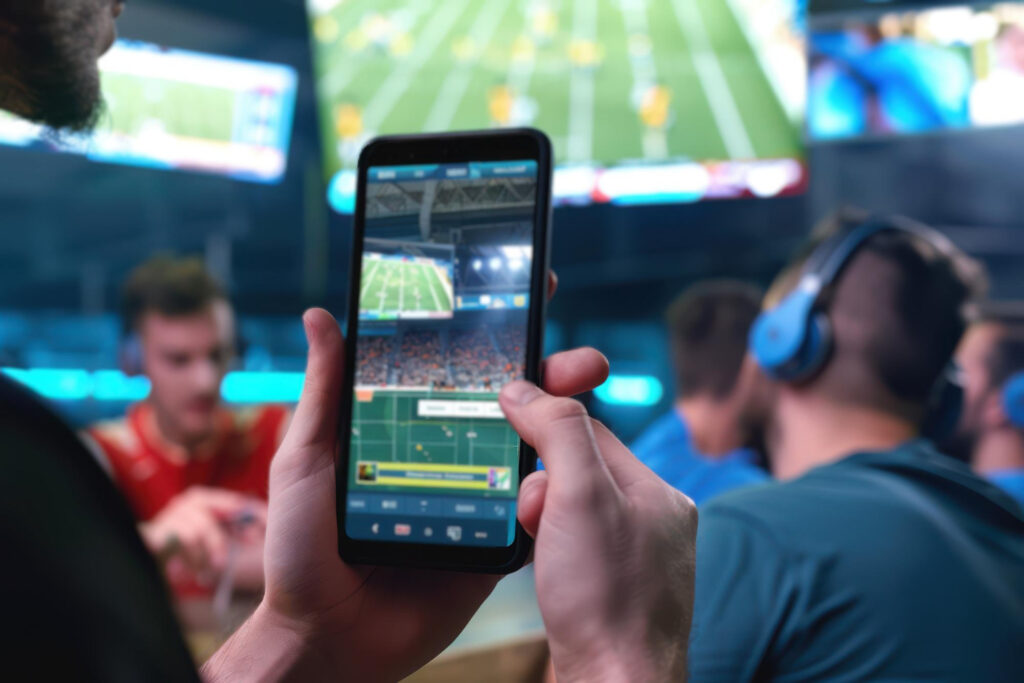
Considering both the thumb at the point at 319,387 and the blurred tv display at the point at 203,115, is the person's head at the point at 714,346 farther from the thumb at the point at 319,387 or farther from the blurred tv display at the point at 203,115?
the blurred tv display at the point at 203,115

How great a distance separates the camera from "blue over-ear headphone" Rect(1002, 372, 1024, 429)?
1.71 m

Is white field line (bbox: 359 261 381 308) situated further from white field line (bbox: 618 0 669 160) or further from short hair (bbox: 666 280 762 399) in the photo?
white field line (bbox: 618 0 669 160)

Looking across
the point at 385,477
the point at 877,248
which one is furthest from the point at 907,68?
the point at 385,477

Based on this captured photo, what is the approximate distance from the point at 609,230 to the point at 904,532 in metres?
2.66

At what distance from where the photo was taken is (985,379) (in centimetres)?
183

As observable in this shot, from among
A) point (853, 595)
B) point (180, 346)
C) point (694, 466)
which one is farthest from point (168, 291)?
point (853, 595)

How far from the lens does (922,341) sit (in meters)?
1.10

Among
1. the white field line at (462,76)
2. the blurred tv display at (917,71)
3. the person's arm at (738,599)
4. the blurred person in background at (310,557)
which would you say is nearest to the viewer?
the blurred person in background at (310,557)

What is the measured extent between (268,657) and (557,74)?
9.70ft

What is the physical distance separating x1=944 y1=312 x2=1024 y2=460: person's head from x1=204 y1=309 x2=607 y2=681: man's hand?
4.93ft

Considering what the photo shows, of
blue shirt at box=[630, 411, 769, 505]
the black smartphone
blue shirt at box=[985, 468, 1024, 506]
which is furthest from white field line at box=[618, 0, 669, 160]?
the black smartphone

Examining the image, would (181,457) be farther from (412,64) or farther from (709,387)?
(412,64)

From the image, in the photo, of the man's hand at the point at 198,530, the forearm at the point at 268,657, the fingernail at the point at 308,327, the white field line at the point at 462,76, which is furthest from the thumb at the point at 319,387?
the white field line at the point at 462,76

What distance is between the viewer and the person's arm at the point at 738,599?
2.59ft
